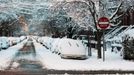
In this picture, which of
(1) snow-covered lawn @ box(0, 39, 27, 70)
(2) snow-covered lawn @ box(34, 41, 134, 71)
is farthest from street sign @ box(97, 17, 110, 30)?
(1) snow-covered lawn @ box(0, 39, 27, 70)

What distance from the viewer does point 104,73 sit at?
63.5ft

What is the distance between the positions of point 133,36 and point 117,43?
48.2ft

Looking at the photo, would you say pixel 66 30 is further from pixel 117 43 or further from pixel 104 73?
pixel 104 73

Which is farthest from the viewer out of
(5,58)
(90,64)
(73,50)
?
(5,58)

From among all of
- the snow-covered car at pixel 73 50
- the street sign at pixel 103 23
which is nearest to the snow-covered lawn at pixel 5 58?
the snow-covered car at pixel 73 50

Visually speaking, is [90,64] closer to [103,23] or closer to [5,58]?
[103,23]

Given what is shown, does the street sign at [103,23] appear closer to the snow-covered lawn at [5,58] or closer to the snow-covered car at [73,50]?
the snow-covered car at [73,50]

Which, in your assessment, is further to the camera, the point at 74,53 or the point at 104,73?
the point at 74,53

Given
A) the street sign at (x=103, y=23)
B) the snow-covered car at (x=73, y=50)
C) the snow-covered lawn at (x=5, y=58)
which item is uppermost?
the street sign at (x=103, y=23)

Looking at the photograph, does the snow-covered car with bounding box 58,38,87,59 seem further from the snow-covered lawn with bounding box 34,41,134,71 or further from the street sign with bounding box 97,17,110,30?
the street sign with bounding box 97,17,110,30

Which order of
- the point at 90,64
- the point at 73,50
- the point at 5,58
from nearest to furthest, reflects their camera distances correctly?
the point at 90,64 → the point at 73,50 → the point at 5,58

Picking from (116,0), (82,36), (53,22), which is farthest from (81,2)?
(53,22)

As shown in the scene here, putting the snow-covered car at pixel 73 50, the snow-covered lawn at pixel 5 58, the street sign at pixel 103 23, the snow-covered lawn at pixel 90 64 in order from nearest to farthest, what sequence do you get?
the snow-covered lawn at pixel 90 64 < the snow-covered lawn at pixel 5 58 < the street sign at pixel 103 23 < the snow-covered car at pixel 73 50

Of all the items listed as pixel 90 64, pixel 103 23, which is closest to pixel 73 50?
pixel 103 23
